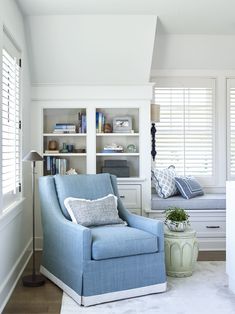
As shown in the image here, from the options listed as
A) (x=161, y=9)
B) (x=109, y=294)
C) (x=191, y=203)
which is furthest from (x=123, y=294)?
(x=161, y=9)

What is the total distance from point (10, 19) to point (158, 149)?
8.49 ft

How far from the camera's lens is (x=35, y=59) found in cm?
490

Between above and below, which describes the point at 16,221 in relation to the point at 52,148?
below

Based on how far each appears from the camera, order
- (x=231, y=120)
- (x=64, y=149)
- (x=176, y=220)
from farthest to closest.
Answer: (x=231, y=120)
(x=64, y=149)
(x=176, y=220)

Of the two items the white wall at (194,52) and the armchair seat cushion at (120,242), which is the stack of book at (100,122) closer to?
the white wall at (194,52)

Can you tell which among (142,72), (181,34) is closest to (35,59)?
(142,72)

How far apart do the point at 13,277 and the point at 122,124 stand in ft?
7.47

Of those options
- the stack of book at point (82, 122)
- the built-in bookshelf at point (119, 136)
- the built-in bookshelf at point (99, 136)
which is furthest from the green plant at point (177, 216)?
the stack of book at point (82, 122)

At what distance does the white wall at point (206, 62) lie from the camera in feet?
17.7

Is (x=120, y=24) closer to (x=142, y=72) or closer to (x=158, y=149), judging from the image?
(x=142, y=72)

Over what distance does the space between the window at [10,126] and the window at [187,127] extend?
2036 millimetres

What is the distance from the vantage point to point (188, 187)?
5.18 m

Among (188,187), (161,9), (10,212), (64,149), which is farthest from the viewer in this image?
(64,149)

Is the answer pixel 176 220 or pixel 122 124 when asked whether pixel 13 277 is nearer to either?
pixel 176 220
